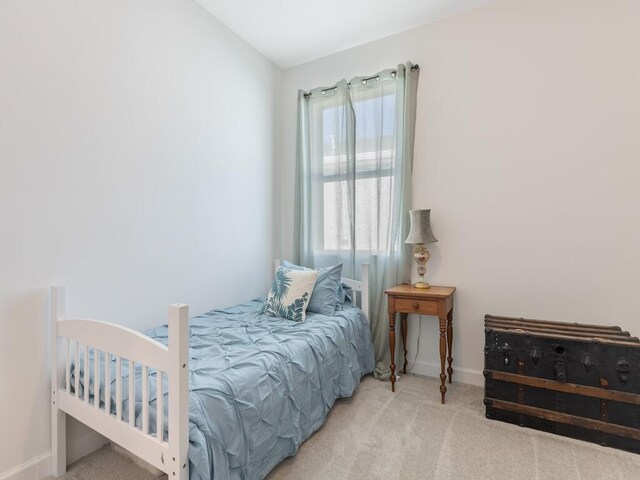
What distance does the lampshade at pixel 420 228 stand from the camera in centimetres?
242

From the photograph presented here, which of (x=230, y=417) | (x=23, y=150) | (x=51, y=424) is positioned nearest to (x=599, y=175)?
(x=230, y=417)

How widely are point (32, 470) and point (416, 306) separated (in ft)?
7.11

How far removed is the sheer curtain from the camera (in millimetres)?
2652

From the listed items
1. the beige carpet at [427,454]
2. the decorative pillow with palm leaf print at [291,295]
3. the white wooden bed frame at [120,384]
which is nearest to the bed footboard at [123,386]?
the white wooden bed frame at [120,384]

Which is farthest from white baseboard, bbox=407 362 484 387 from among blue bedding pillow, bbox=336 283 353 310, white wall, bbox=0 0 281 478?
white wall, bbox=0 0 281 478

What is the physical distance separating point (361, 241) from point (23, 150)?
7.16ft

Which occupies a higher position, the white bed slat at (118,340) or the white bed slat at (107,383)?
the white bed slat at (118,340)

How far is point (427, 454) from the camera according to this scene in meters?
1.63

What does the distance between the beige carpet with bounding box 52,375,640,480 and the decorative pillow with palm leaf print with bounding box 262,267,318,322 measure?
2.18 ft

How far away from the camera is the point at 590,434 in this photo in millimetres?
1708

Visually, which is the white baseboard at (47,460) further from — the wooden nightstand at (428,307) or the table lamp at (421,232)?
the table lamp at (421,232)

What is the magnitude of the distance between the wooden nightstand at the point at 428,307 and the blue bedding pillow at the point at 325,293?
416 millimetres

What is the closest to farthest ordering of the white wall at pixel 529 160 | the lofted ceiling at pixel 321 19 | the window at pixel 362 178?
the white wall at pixel 529 160 < the lofted ceiling at pixel 321 19 < the window at pixel 362 178

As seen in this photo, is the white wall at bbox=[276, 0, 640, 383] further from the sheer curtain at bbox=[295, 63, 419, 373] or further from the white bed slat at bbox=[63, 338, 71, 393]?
the white bed slat at bbox=[63, 338, 71, 393]
